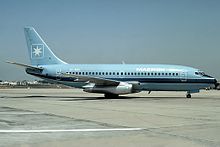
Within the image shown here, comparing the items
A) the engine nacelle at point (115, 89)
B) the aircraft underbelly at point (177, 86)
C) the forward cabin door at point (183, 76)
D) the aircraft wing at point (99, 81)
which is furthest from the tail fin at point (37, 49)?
the forward cabin door at point (183, 76)

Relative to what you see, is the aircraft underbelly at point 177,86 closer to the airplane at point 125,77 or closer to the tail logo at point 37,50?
the airplane at point 125,77

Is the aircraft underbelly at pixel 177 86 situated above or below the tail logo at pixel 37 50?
below

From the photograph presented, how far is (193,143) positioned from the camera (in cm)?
841

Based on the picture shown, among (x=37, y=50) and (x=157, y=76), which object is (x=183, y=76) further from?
(x=37, y=50)

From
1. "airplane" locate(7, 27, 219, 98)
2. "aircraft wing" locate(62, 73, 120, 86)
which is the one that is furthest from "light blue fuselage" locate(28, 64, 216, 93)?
"aircraft wing" locate(62, 73, 120, 86)

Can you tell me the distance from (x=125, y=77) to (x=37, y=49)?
32.6ft

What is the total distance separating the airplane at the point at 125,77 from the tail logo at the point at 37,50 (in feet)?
3.69

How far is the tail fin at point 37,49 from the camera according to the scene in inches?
1446

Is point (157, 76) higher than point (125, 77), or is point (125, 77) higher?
point (157, 76)

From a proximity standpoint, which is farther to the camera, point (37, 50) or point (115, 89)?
point (37, 50)

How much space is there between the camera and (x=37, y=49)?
3675cm

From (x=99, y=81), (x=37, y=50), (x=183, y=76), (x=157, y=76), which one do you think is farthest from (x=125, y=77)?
(x=37, y=50)

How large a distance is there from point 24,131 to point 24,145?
2.28 m

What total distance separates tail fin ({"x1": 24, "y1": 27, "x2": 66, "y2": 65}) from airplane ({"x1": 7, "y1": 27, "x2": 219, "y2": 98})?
0.74 metres
